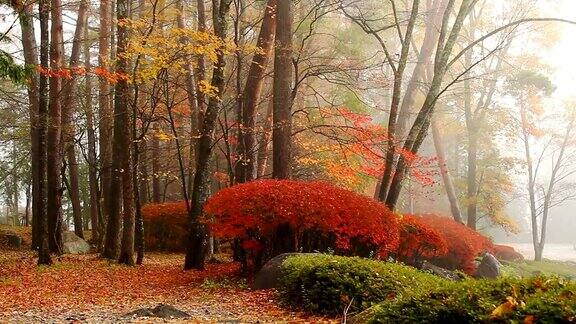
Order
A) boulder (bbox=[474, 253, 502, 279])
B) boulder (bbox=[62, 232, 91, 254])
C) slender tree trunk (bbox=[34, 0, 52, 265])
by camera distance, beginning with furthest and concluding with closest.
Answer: boulder (bbox=[62, 232, 91, 254])
boulder (bbox=[474, 253, 502, 279])
slender tree trunk (bbox=[34, 0, 52, 265])

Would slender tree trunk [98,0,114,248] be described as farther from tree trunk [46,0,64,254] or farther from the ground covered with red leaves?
the ground covered with red leaves

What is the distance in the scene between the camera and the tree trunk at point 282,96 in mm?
11859

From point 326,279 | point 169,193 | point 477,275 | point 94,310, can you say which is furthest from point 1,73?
point 169,193

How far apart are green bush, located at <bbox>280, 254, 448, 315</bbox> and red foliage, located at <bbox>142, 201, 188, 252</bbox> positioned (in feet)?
41.7

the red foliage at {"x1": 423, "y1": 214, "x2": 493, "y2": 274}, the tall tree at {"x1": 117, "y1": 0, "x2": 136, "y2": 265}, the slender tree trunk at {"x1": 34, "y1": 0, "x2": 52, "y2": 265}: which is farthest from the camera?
the red foliage at {"x1": 423, "y1": 214, "x2": 493, "y2": 274}

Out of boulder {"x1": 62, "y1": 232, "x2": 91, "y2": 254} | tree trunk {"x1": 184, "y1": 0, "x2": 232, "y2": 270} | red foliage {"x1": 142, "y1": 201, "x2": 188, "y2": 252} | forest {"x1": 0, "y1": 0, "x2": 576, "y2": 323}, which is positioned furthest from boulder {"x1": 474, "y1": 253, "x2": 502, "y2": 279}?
boulder {"x1": 62, "y1": 232, "x2": 91, "y2": 254}

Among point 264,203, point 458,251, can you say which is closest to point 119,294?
point 264,203

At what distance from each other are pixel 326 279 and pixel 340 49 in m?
11.7

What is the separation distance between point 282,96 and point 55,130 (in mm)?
6295

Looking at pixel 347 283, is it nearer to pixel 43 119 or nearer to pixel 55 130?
pixel 43 119

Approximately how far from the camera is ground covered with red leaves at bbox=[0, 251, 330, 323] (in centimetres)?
687

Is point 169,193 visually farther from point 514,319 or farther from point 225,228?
point 514,319

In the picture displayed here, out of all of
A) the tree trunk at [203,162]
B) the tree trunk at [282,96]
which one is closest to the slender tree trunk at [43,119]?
the tree trunk at [203,162]

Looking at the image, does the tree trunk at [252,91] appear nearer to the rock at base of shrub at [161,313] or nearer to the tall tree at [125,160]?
the tall tree at [125,160]
